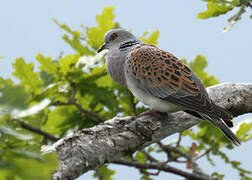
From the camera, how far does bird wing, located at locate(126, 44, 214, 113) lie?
2219mm

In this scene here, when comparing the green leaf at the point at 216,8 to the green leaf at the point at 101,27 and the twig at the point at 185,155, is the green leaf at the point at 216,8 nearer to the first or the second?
the green leaf at the point at 101,27

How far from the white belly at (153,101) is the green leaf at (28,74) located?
0.60 metres

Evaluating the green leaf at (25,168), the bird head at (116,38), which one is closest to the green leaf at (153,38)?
the bird head at (116,38)

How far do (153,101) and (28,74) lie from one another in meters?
0.84

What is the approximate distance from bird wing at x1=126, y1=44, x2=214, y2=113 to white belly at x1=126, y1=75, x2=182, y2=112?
0.11 feet

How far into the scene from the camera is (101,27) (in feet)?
9.35

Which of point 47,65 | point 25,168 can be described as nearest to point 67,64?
point 47,65

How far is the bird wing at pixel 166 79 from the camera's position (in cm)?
222

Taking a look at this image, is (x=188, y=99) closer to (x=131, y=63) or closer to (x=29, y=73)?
(x=131, y=63)

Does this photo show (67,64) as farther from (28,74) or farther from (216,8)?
(216,8)

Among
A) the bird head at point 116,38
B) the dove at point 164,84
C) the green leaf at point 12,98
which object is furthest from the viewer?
the bird head at point 116,38

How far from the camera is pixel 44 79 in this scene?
2.49 m

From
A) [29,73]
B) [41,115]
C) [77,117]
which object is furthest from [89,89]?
[41,115]

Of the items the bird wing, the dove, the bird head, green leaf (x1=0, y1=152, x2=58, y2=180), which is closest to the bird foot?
the dove
